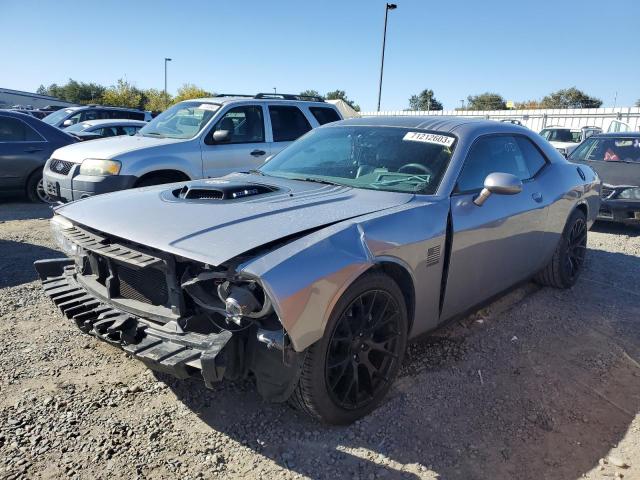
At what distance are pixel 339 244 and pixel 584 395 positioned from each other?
77.0 inches

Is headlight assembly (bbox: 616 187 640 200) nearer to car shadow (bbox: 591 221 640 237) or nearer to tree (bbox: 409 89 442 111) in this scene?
car shadow (bbox: 591 221 640 237)

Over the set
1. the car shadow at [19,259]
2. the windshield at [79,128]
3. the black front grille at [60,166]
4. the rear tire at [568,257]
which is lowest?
the car shadow at [19,259]

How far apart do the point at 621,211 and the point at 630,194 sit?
33 centimetres

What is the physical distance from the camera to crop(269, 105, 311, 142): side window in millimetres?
7508

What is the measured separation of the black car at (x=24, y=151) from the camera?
26.9ft

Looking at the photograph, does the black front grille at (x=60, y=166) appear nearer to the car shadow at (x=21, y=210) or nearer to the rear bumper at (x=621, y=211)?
the car shadow at (x=21, y=210)

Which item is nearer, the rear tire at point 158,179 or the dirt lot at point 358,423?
the dirt lot at point 358,423

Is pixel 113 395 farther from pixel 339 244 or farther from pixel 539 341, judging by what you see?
pixel 539 341

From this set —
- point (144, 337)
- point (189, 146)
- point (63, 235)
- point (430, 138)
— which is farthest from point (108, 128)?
point (144, 337)

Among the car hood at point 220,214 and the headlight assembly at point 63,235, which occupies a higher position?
the car hood at point 220,214

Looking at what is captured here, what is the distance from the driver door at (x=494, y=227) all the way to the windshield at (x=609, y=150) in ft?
17.2

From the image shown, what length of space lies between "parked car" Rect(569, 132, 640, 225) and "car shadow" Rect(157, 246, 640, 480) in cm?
402

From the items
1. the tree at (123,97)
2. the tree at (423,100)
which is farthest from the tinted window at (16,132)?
the tree at (423,100)

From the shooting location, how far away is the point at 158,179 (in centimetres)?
645
